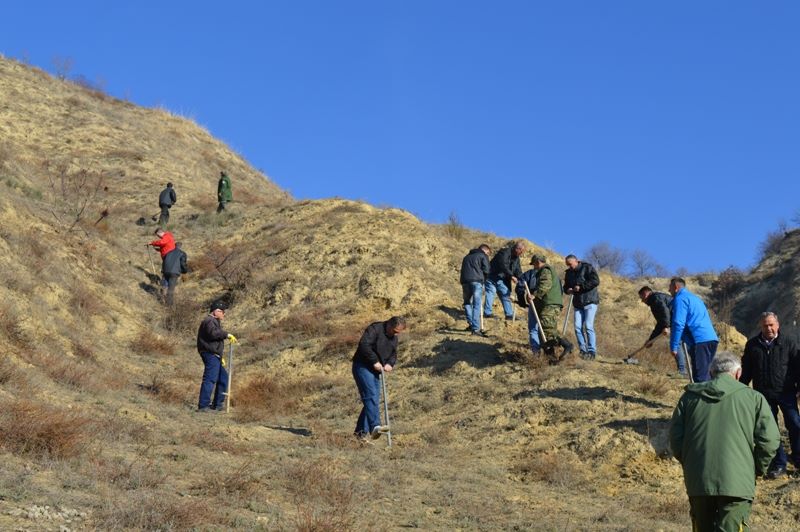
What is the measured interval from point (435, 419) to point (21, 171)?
20.3 metres

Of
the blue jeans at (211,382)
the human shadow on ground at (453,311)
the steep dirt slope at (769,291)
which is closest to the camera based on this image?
the blue jeans at (211,382)

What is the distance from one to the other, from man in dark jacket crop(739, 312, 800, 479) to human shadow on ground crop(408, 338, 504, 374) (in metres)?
5.66

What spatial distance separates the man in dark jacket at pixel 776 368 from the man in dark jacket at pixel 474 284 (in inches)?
282

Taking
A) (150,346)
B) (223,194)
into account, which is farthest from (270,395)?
(223,194)

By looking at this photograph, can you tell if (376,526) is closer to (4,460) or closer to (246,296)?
(4,460)

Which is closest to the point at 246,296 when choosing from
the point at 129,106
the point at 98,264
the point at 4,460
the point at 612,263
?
the point at 98,264

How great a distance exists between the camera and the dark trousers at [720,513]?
18.4ft

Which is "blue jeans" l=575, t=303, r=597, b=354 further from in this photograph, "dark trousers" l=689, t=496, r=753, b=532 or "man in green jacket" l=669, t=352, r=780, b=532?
"dark trousers" l=689, t=496, r=753, b=532

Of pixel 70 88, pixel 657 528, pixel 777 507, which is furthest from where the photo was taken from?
pixel 70 88

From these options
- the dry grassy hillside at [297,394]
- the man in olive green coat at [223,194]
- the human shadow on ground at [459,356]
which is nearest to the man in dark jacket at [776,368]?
the dry grassy hillside at [297,394]

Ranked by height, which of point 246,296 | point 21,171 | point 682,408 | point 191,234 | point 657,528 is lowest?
point 657,528

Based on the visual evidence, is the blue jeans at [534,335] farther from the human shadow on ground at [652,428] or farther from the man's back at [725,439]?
the man's back at [725,439]

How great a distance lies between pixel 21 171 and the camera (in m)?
28.2

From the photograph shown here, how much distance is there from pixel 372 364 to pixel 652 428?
12.1ft
